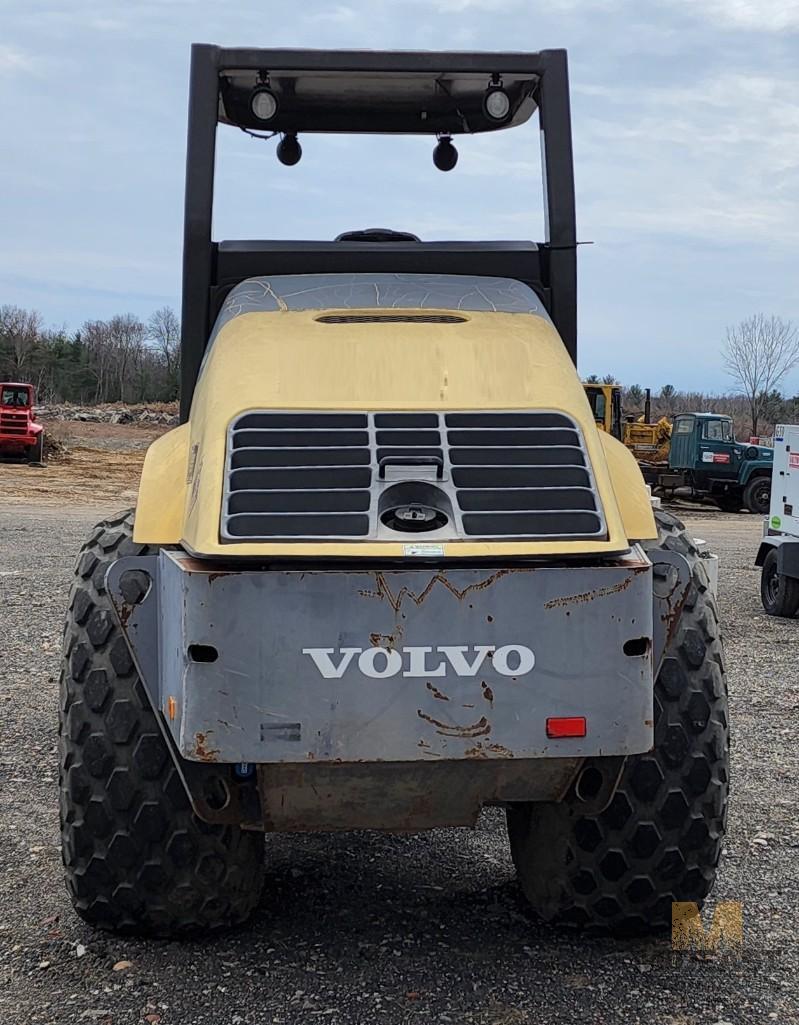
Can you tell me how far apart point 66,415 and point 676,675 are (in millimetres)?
47268

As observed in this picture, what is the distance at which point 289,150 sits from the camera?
4820 millimetres

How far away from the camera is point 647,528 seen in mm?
3252

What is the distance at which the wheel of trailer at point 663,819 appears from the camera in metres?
3.25

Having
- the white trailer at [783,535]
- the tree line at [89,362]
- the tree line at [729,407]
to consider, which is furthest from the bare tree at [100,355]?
the white trailer at [783,535]

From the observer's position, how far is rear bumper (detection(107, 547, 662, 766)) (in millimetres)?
2668

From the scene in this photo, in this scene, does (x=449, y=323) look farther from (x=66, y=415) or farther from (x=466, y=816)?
(x=66, y=415)

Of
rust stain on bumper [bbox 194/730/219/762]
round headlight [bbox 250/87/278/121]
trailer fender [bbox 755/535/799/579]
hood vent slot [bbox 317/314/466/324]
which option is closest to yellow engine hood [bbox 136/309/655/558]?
hood vent slot [bbox 317/314/466/324]

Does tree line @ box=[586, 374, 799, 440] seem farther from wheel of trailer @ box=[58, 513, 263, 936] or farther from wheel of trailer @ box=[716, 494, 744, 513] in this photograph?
wheel of trailer @ box=[58, 513, 263, 936]

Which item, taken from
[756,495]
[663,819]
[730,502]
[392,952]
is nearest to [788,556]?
[663,819]

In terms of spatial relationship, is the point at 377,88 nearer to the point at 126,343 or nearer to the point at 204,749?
the point at 204,749

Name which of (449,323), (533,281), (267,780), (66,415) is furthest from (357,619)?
(66,415)

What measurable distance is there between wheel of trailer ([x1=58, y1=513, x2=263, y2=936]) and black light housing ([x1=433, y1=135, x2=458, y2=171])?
7.64 ft

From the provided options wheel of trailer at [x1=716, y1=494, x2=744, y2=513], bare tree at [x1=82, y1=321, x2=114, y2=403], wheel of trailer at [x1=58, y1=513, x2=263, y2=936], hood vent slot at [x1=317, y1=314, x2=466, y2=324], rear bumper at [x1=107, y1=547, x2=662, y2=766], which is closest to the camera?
rear bumper at [x1=107, y1=547, x2=662, y2=766]

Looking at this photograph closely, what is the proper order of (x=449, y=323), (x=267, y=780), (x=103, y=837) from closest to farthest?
(x=267, y=780), (x=103, y=837), (x=449, y=323)
